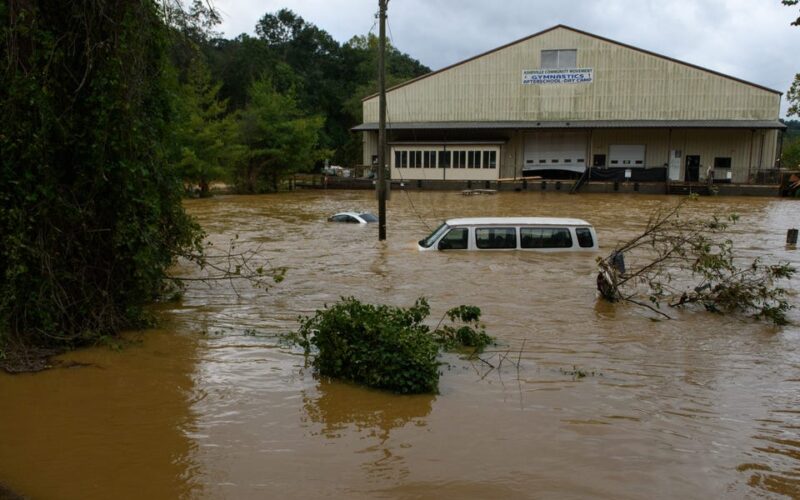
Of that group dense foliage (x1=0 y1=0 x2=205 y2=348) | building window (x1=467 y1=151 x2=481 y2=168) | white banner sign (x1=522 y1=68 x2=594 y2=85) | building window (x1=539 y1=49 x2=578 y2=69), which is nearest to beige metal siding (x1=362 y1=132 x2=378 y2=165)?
building window (x1=467 y1=151 x2=481 y2=168)

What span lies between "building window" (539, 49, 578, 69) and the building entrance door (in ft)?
37.4

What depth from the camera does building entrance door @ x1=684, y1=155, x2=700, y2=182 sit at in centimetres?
4934

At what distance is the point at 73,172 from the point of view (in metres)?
9.03

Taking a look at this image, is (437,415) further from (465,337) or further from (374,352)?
(465,337)

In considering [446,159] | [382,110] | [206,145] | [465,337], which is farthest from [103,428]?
[446,159]

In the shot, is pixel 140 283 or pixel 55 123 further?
pixel 140 283

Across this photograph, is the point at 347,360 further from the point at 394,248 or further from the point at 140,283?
Result: the point at 394,248

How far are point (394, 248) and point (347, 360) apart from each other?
444 inches

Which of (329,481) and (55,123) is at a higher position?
(55,123)

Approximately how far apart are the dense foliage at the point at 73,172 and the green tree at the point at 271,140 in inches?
1507

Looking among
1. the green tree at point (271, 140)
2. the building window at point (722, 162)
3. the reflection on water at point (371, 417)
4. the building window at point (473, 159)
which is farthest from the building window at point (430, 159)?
the reflection on water at point (371, 417)

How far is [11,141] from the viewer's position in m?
8.22

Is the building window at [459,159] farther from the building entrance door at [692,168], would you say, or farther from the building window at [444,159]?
the building entrance door at [692,168]

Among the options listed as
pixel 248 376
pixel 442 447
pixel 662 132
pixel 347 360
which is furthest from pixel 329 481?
pixel 662 132
